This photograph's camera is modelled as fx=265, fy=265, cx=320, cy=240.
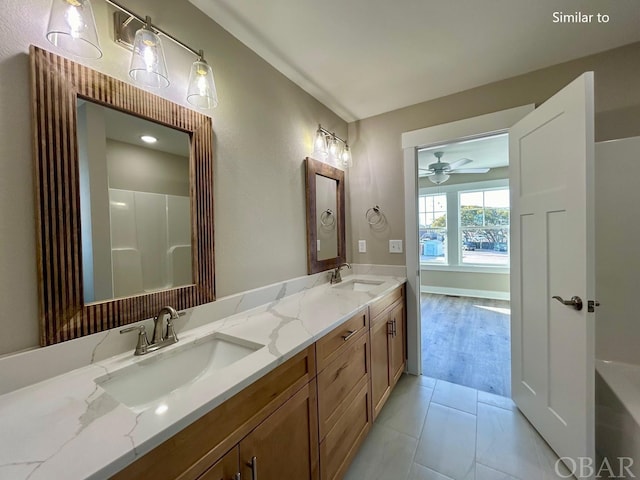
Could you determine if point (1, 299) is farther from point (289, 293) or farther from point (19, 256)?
point (289, 293)

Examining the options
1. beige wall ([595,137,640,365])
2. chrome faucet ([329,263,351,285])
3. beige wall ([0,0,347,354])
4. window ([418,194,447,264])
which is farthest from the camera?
window ([418,194,447,264])

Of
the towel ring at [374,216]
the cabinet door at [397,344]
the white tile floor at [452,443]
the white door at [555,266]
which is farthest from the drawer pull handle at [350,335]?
the towel ring at [374,216]

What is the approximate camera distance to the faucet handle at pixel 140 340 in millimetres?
967

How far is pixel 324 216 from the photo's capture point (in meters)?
2.20

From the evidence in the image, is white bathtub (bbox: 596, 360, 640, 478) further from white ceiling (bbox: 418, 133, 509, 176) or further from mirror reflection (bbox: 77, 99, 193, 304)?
white ceiling (bbox: 418, 133, 509, 176)

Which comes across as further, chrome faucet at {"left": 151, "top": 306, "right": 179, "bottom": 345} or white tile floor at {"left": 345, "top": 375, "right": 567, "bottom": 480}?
white tile floor at {"left": 345, "top": 375, "right": 567, "bottom": 480}

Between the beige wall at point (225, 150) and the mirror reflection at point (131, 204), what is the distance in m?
0.14

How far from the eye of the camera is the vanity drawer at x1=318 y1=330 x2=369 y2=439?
1183mm

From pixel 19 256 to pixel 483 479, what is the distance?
2.17m

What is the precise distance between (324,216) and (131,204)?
4.56 feet

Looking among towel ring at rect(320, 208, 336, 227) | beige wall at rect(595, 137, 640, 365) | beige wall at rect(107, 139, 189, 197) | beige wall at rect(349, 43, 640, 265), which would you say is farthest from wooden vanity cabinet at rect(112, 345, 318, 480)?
beige wall at rect(595, 137, 640, 365)

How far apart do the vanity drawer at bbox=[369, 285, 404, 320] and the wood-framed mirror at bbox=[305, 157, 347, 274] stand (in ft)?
1.77

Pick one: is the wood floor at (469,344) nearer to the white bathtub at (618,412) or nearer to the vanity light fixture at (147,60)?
the white bathtub at (618,412)

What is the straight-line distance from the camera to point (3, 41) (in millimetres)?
770
